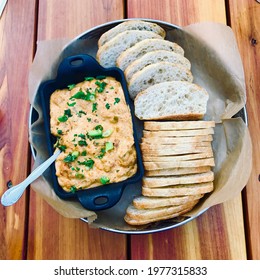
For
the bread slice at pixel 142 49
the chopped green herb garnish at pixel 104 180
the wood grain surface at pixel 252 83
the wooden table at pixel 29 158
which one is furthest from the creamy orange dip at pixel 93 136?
the wood grain surface at pixel 252 83

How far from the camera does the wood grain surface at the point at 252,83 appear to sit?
1684 millimetres

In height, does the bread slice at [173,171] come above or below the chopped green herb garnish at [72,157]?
below

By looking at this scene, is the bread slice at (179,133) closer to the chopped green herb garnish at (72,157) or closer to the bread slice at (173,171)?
the bread slice at (173,171)

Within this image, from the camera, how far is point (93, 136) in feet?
5.12

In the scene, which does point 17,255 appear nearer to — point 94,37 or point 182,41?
point 94,37

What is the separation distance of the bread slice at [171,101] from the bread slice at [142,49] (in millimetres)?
147

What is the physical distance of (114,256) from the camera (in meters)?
1.69

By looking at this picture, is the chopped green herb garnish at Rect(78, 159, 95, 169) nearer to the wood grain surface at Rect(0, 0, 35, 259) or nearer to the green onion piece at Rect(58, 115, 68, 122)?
the green onion piece at Rect(58, 115, 68, 122)

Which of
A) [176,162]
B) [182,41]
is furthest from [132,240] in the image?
[182,41]

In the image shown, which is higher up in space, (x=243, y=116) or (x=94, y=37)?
(x=94, y=37)

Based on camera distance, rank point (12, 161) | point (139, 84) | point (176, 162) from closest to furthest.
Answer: point (176, 162) < point (139, 84) < point (12, 161)

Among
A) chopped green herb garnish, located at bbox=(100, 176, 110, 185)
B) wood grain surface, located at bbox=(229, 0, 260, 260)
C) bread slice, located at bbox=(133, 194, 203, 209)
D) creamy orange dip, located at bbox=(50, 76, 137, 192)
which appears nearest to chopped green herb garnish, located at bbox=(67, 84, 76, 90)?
creamy orange dip, located at bbox=(50, 76, 137, 192)

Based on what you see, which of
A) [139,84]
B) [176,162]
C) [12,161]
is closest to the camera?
[176,162]

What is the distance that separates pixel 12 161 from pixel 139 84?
1.95 feet
